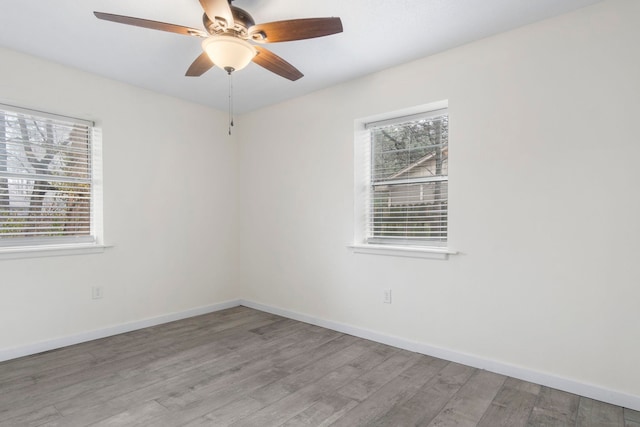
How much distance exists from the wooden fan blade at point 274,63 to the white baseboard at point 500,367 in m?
2.38

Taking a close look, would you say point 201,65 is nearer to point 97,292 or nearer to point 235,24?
point 235,24

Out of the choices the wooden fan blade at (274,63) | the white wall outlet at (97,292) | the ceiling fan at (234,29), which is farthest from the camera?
the white wall outlet at (97,292)

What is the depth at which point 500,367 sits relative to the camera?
2570 mm

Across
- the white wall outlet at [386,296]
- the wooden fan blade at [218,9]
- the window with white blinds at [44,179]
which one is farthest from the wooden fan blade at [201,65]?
the white wall outlet at [386,296]

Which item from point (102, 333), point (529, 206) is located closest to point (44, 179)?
point (102, 333)

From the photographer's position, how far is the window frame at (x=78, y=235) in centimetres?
291

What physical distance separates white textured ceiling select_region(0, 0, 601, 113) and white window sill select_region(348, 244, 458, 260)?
163 cm

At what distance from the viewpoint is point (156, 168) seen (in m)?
3.78

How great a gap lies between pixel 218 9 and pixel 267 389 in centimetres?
233

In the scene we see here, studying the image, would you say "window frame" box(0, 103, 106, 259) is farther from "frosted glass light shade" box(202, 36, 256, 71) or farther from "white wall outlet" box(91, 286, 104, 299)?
"frosted glass light shade" box(202, 36, 256, 71)

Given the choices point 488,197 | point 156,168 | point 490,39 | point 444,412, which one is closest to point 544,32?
point 490,39

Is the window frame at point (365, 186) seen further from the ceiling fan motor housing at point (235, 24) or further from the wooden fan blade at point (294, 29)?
the ceiling fan motor housing at point (235, 24)

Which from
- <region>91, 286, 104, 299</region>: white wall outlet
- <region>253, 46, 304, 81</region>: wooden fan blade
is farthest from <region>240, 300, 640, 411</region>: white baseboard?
<region>253, 46, 304, 81</region>: wooden fan blade

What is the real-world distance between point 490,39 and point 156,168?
3.36 metres
